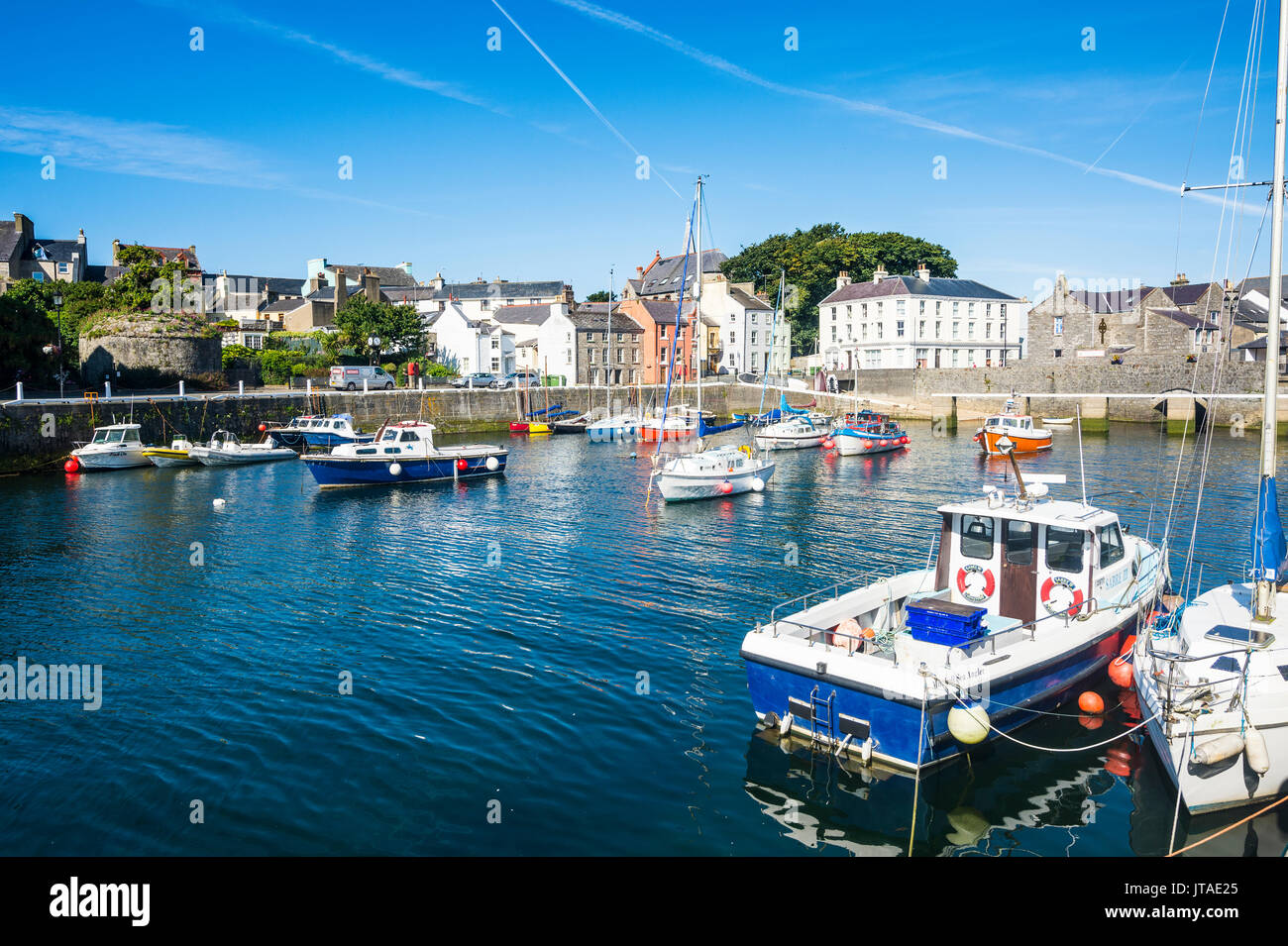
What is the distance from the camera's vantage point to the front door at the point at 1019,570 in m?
15.6

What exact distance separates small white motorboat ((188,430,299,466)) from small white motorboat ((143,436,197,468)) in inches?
14.3

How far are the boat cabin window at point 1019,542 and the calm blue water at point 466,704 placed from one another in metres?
2.81

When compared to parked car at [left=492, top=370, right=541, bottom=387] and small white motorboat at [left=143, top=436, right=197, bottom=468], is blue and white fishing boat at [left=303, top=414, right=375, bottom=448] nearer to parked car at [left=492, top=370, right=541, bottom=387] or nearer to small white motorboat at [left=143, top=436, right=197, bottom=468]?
small white motorboat at [left=143, top=436, right=197, bottom=468]

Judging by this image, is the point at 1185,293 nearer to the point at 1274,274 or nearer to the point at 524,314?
the point at 524,314

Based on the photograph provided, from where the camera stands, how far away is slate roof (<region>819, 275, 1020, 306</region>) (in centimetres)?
9067

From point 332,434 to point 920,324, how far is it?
61546mm

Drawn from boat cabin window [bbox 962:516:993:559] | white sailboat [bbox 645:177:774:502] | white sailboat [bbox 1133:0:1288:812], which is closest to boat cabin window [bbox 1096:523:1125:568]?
white sailboat [bbox 1133:0:1288:812]

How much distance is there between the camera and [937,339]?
3602 inches

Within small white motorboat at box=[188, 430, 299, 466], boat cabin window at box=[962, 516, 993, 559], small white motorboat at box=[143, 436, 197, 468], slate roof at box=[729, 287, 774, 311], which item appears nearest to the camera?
boat cabin window at box=[962, 516, 993, 559]

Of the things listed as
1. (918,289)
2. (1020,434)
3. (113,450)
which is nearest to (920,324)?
(918,289)

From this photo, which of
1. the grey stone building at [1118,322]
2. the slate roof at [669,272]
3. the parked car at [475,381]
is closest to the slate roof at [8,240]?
the parked car at [475,381]
